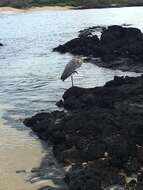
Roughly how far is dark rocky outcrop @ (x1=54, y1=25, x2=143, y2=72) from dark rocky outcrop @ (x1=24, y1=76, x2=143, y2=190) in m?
8.08

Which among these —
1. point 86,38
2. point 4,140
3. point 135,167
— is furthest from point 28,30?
point 135,167

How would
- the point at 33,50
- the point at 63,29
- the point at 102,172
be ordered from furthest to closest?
the point at 63,29 → the point at 33,50 → the point at 102,172

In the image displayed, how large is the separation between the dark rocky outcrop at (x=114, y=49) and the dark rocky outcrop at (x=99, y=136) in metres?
8.08

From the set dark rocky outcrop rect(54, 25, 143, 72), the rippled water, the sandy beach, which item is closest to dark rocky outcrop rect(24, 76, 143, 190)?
the rippled water

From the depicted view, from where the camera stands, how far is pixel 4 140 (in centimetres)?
1428

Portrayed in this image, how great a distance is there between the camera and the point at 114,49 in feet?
98.2

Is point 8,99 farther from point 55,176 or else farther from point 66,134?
point 55,176

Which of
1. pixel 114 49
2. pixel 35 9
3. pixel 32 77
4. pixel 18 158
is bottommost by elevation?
pixel 35 9

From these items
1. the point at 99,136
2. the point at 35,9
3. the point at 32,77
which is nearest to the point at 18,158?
the point at 99,136

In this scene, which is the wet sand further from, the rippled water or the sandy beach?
the sandy beach

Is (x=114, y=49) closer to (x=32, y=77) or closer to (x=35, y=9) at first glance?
(x=32, y=77)

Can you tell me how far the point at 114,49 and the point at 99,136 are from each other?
1747 centimetres

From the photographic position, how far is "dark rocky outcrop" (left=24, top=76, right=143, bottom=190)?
1081 centimetres

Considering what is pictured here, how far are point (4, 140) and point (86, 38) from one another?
20483 mm
